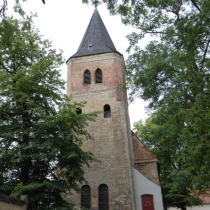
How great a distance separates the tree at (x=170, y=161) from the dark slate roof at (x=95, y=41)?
6685 mm

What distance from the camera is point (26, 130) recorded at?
10781 millimetres

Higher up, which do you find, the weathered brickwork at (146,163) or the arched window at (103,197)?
the weathered brickwork at (146,163)

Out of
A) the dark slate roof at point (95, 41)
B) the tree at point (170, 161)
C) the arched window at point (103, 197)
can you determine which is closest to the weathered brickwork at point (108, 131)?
the arched window at point (103, 197)

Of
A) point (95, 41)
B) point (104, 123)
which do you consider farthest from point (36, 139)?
point (95, 41)

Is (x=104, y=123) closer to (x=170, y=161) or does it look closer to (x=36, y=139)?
(x=36, y=139)

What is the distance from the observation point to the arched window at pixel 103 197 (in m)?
14.7

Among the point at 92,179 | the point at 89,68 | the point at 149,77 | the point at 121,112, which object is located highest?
the point at 89,68

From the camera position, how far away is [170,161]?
71.8ft

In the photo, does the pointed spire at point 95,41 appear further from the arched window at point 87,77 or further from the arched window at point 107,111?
the arched window at point 107,111

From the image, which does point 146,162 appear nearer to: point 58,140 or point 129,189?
point 129,189

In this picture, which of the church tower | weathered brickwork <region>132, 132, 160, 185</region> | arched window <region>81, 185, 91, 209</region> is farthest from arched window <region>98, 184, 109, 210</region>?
weathered brickwork <region>132, 132, 160, 185</region>

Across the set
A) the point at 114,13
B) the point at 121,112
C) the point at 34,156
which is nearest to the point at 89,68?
the point at 121,112

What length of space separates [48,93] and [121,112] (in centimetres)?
616

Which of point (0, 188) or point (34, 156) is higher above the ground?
point (34, 156)
